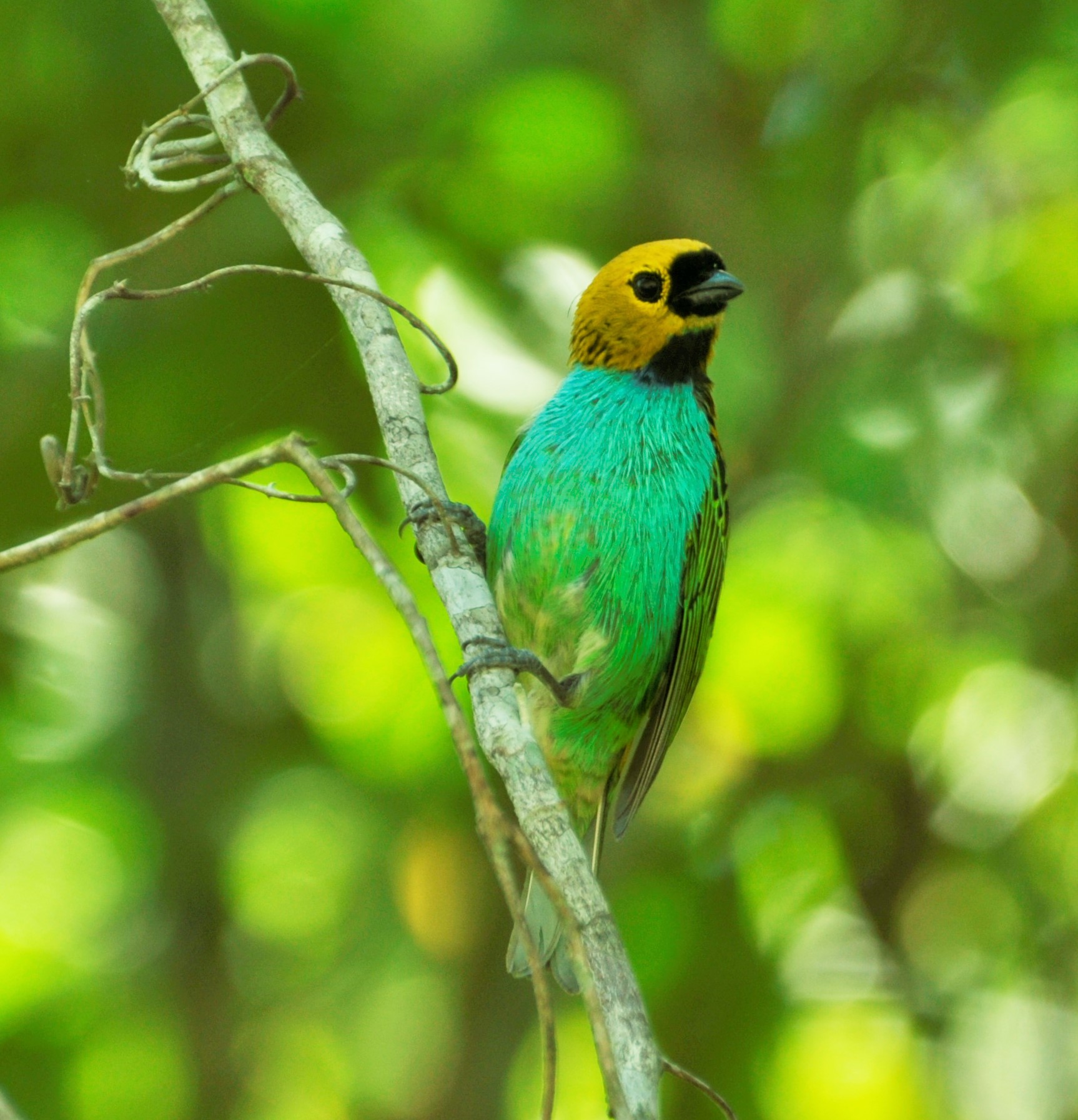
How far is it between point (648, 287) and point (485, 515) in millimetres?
1071

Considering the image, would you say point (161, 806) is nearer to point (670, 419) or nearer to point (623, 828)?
point (623, 828)

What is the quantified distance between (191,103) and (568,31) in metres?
2.61

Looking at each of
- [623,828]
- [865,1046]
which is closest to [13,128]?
[623,828]

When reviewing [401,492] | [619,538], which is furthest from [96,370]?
[619,538]

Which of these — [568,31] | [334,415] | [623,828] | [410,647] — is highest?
[568,31]

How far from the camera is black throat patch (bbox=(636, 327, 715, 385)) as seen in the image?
3699 mm

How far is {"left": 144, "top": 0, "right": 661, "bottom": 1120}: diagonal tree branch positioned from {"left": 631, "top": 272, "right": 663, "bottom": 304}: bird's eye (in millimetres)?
1442

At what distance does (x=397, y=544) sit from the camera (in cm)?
467

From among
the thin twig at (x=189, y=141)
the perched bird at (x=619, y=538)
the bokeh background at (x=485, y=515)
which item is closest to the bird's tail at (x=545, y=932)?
the perched bird at (x=619, y=538)

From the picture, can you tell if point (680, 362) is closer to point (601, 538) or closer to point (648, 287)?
point (648, 287)

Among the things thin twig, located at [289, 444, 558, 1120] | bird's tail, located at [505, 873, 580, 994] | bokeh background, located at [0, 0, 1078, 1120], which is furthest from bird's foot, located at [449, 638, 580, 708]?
bokeh background, located at [0, 0, 1078, 1120]

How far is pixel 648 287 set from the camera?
3.79m

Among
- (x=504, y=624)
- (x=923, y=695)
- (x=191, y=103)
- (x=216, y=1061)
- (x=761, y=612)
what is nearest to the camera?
(x=191, y=103)

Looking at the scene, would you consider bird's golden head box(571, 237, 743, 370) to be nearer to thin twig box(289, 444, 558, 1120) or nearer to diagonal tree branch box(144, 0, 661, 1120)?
diagonal tree branch box(144, 0, 661, 1120)
